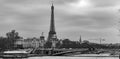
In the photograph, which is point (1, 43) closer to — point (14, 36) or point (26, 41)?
point (14, 36)

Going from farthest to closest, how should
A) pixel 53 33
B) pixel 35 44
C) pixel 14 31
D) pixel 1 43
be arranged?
pixel 35 44 < pixel 14 31 < pixel 53 33 < pixel 1 43

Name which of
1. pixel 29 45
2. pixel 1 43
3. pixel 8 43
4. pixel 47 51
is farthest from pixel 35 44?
pixel 47 51

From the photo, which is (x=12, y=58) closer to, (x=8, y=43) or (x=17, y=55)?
(x=17, y=55)

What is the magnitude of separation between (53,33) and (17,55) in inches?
2433

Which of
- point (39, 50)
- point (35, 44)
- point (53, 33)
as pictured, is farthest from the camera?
point (35, 44)

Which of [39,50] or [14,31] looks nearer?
[39,50]

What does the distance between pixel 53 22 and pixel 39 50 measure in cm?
3464

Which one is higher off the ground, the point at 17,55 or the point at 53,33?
the point at 53,33

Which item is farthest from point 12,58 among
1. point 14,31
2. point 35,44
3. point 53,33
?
point 35,44

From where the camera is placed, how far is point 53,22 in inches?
4828

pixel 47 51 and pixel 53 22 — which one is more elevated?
pixel 53 22

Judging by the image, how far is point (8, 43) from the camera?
122250 millimetres

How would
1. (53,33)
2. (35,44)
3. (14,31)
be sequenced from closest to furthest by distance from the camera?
(53,33)
(14,31)
(35,44)

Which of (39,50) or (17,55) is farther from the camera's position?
(39,50)
